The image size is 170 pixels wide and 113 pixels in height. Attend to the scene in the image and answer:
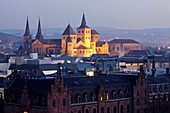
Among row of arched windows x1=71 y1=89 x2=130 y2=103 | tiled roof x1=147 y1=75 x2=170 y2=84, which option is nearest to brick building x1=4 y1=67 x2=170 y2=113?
row of arched windows x1=71 y1=89 x2=130 y2=103

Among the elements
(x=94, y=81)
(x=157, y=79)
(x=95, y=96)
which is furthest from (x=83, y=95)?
(x=157, y=79)

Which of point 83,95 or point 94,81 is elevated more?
point 94,81

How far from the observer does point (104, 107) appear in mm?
100562

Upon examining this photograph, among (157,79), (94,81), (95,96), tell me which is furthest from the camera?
(157,79)

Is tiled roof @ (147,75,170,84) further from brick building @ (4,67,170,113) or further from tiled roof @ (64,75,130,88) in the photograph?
tiled roof @ (64,75,130,88)

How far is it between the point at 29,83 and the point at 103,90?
11778 mm

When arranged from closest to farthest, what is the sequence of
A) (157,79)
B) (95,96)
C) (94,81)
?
1. (95,96)
2. (94,81)
3. (157,79)

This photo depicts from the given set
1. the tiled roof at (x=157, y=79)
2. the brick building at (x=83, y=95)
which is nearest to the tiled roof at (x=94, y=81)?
the brick building at (x=83, y=95)

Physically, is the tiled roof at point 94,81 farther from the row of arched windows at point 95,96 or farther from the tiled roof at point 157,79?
the tiled roof at point 157,79

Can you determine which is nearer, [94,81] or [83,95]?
[83,95]

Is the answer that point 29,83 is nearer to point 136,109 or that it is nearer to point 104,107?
point 104,107

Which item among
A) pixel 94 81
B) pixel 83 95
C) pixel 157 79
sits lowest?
pixel 83 95

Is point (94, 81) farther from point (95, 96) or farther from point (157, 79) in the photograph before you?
point (157, 79)

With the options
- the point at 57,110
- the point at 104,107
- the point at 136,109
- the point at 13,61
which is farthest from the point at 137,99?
the point at 13,61
